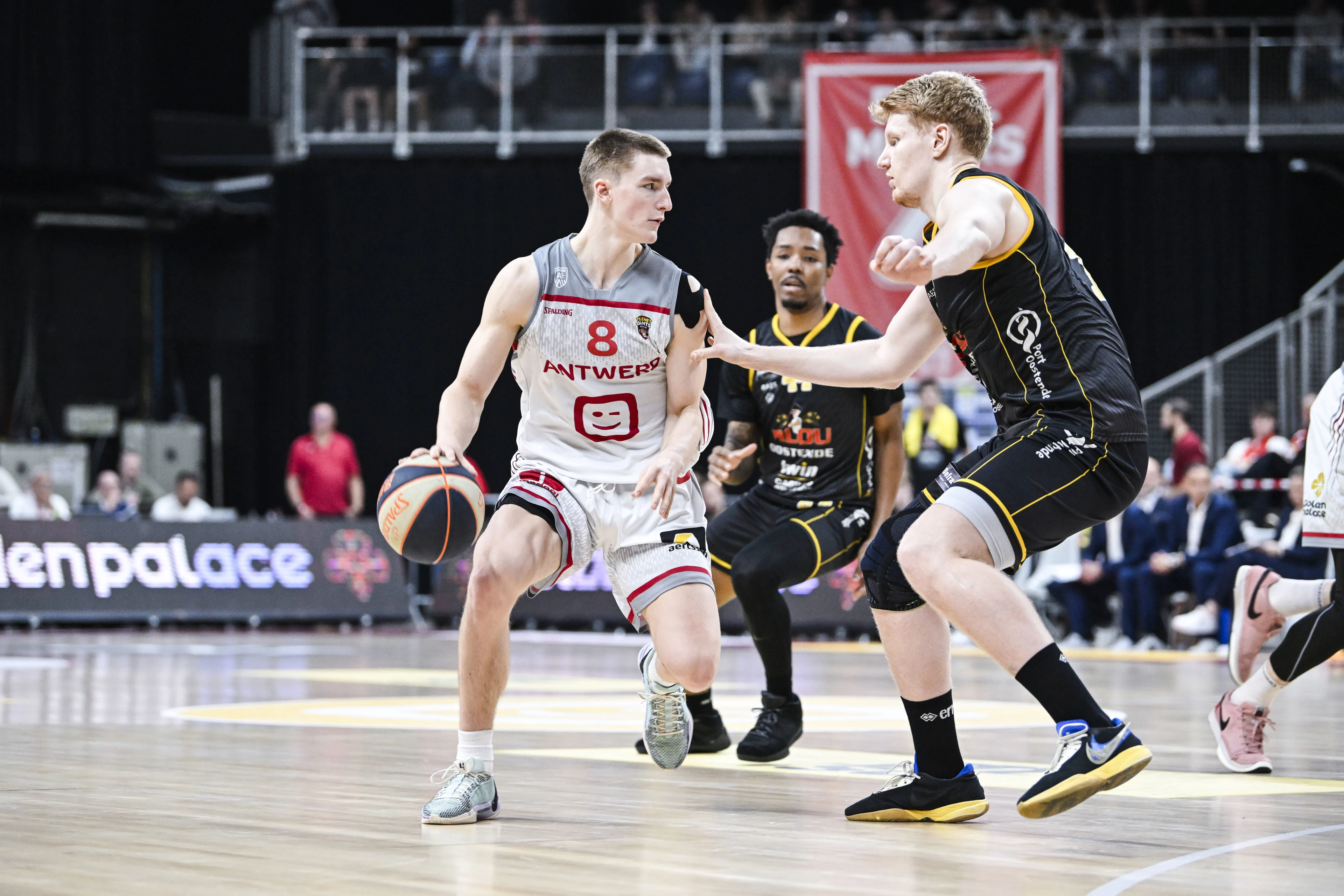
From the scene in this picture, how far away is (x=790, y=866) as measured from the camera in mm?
3744

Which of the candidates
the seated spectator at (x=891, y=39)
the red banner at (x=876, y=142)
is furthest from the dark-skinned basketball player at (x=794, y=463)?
the seated spectator at (x=891, y=39)

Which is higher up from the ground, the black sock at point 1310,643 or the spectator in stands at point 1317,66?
the spectator in stands at point 1317,66

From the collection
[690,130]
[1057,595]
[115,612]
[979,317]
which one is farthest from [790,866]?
[690,130]

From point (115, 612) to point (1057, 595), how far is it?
8.32m

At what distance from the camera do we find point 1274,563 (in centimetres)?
1252

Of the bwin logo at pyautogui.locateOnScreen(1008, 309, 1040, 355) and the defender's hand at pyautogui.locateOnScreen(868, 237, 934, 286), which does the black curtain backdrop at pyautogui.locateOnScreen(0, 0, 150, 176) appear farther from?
the defender's hand at pyautogui.locateOnScreen(868, 237, 934, 286)

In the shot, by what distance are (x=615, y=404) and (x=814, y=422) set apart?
1.70m

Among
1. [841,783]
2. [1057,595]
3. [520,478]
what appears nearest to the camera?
[520,478]

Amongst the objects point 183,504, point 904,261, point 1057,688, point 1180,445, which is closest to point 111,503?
point 183,504

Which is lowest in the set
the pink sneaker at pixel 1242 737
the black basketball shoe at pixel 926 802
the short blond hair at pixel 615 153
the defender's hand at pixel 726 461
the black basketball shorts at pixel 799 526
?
the pink sneaker at pixel 1242 737

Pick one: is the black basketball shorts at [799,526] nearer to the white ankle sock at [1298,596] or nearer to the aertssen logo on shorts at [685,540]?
the aertssen logo on shorts at [685,540]

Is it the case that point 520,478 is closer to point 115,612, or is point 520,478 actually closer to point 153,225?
point 115,612

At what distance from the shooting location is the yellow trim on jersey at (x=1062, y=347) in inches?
170

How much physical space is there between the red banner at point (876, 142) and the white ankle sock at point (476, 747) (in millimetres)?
11758
